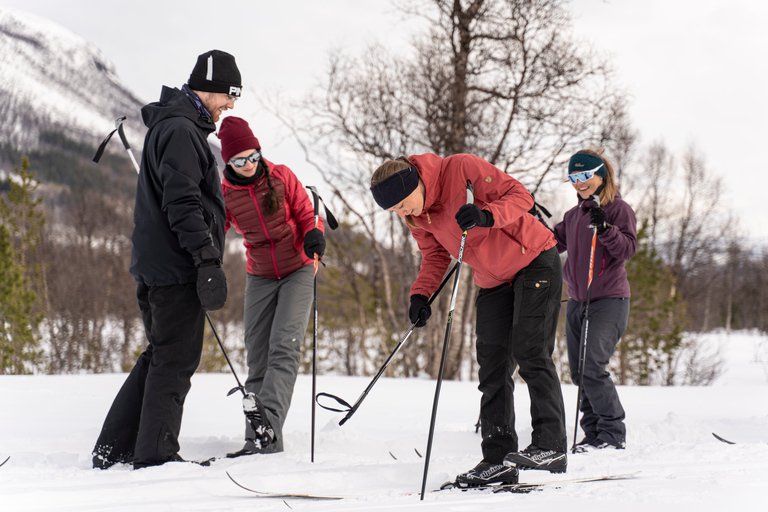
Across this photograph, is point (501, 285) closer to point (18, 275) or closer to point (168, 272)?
point (168, 272)

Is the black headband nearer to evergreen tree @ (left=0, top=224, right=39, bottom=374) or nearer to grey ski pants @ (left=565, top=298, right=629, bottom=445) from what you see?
grey ski pants @ (left=565, top=298, right=629, bottom=445)

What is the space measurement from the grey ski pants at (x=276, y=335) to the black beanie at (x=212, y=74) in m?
1.21

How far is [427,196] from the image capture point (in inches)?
94.3

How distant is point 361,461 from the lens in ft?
9.42

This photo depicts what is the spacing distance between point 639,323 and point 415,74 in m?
11.5

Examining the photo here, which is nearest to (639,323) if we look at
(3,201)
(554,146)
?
(554,146)

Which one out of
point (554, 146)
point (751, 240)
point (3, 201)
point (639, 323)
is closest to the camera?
point (554, 146)

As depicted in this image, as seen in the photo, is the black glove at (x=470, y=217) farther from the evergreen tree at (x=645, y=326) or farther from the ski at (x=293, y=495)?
the evergreen tree at (x=645, y=326)

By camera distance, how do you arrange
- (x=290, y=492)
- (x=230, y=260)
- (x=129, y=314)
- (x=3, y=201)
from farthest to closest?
1. (x=230, y=260)
2. (x=129, y=314)
3. (x=3, y=201)
4. (x=290, y=492)

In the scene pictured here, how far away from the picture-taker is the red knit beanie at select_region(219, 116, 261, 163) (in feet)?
10.1

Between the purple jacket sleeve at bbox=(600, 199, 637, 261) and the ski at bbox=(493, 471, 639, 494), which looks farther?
the purple jacket sleeve at bbox=(600, 199, 637, 261)

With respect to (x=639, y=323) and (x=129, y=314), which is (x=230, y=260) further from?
(x=639, y=323)

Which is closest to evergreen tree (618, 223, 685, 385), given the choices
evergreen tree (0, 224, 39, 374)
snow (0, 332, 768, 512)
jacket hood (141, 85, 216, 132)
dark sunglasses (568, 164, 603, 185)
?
snow (0, 332, 768, 512)

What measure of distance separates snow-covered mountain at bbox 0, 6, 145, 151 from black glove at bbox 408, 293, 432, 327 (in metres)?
32.4
